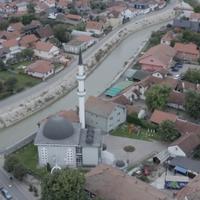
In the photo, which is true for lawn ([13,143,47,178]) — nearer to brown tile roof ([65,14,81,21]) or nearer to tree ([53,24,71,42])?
tree ([53,24,71,42])

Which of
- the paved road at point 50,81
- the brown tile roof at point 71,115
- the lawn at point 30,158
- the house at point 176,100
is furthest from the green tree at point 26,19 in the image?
the lawn at point 30,158

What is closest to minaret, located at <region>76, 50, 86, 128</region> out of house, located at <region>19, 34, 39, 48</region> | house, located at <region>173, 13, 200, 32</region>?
house, located at <region>19, 34, 39, 48</region>

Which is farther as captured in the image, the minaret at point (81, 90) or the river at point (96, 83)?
the river at point (96, 83)

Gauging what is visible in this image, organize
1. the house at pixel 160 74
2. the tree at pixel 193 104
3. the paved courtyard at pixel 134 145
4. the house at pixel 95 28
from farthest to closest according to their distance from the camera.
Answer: the house at pixel 95 28, the house at pixel 160 74, the tree at pixel 193 104, the paved courtyard at pixel 134 145

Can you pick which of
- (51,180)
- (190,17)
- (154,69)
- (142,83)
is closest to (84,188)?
(51,180)

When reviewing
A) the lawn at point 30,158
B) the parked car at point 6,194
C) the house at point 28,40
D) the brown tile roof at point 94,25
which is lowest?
the parked car at point 6,194

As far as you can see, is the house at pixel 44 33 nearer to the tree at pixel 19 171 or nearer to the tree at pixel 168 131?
the tree at pixel 168 131

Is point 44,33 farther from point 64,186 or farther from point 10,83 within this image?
point 64,186
